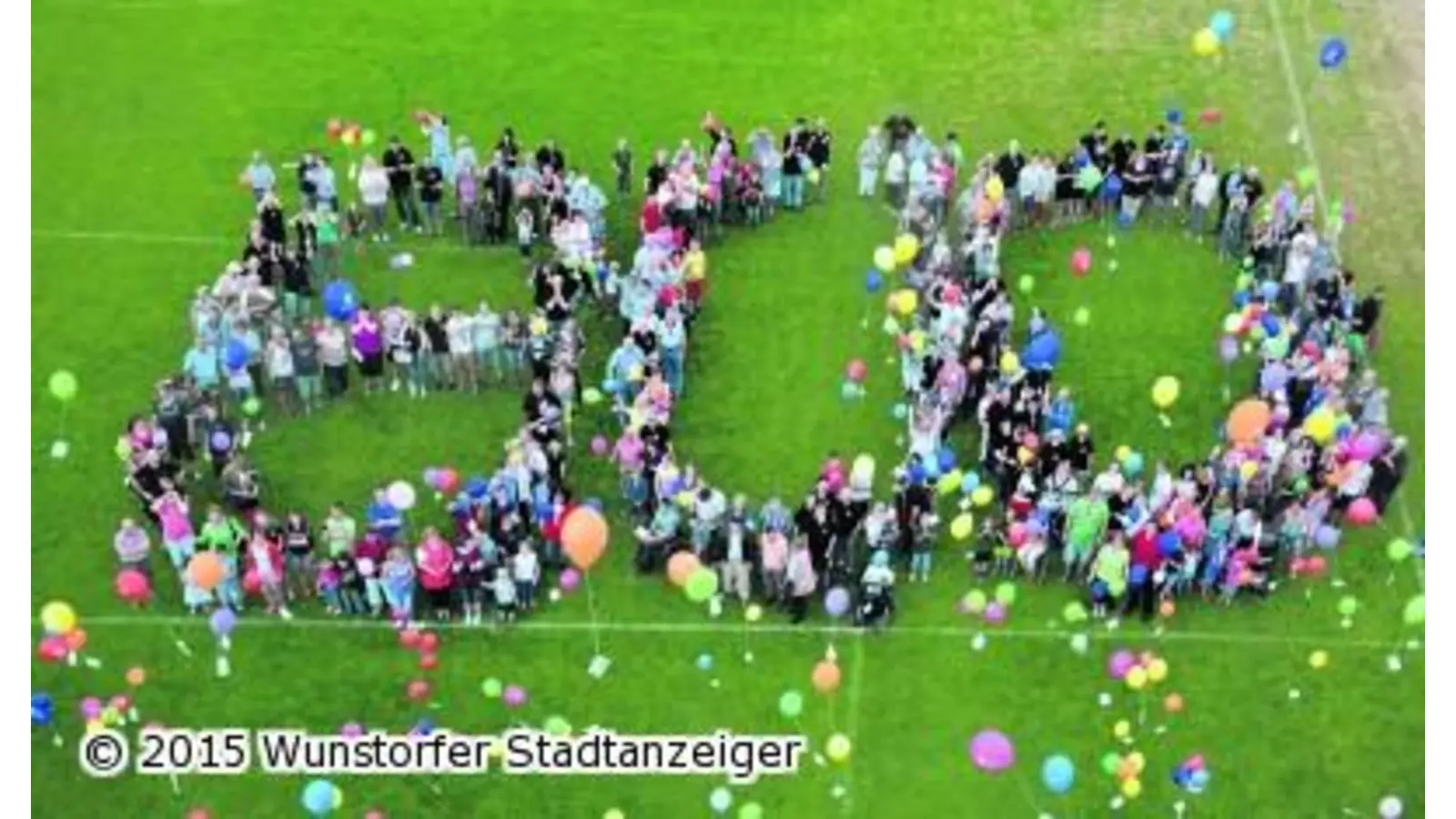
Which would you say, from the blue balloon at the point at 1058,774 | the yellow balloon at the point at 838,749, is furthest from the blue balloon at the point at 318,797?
the blue balloon at the point at 1058,774

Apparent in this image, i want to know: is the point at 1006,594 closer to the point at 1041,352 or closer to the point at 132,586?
the point at 1041,352

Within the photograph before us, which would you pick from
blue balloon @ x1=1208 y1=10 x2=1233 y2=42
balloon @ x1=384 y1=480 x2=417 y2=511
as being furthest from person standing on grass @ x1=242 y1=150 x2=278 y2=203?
blue balloon @ x1=1208 y1=10 x2=1233 y2=42

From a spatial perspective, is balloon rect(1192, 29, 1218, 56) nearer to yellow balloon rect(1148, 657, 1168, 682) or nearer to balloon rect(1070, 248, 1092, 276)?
balloon rect(1070, 248, 1092, 276)

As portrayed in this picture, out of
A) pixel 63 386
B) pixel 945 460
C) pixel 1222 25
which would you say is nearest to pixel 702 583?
pixel 945 460

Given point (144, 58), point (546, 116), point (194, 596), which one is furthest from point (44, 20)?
point (194, 596)

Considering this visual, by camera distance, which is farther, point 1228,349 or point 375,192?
point 375,192

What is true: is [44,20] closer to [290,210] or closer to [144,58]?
[144,58]
